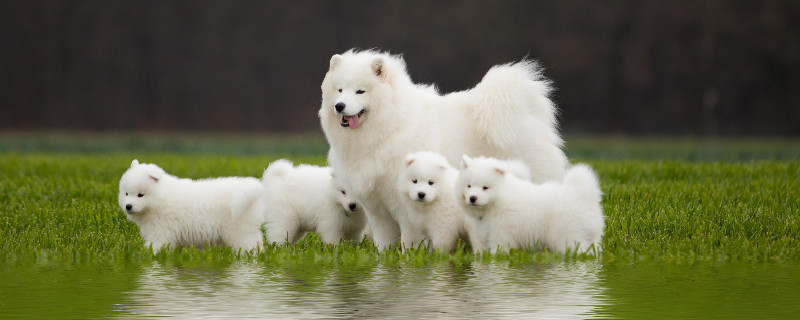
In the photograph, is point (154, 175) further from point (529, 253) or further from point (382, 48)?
point (382, 48)

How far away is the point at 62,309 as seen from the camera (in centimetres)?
483

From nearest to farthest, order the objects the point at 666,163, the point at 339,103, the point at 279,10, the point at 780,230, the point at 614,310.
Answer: the point at 614,310 < the point at 339,103 < the point at 780,230 < the point at 666,163 < the point at 279,10

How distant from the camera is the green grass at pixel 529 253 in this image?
6.75 meters

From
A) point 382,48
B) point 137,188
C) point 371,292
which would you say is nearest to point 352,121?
point 137,188

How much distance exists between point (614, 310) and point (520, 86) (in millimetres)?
3604

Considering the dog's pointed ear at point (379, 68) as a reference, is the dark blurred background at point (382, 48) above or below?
above

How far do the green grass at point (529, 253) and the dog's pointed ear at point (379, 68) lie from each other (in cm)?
125

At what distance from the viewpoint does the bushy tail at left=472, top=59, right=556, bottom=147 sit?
7.90 metres

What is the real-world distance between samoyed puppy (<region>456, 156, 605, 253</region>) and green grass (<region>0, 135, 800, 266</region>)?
0.23 m

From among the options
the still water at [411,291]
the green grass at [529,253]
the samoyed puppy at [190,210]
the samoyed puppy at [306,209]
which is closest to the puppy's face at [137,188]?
the samoyed puppy at [190,210]

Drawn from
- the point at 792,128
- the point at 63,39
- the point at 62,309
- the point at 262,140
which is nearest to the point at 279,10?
the point at 262,140

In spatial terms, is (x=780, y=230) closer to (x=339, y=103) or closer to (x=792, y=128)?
(x=339, y=103)

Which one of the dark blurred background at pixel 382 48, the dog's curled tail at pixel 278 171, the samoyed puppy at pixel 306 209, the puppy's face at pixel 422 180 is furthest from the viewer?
the dark blurred background at pixel 382 48

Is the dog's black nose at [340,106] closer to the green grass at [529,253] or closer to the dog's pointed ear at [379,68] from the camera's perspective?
the dog's pointed ear at [379,68]
